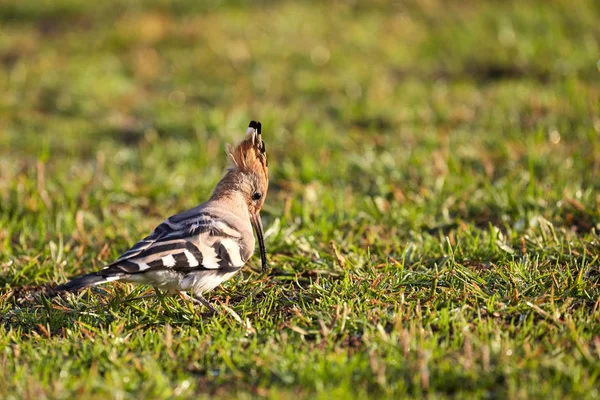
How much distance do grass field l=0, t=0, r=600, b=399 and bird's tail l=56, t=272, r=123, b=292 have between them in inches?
9.4

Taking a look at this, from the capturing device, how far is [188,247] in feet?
12.0

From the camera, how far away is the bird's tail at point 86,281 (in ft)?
10.7

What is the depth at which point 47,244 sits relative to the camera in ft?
15.4

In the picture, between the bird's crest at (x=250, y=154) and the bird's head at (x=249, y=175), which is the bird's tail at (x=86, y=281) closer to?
the bird's head at (x=249, y=175)

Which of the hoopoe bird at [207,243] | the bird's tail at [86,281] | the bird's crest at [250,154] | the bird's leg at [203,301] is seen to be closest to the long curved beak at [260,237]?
the hoopoe bird at [207,243]

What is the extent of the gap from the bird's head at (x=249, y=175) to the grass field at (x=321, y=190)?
0.95 ft

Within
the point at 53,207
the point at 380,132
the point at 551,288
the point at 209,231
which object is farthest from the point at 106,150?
the point at 551,288

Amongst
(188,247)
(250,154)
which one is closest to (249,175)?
(250,154)

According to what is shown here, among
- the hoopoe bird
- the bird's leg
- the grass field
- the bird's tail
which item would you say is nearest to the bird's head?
the hoopoe bird

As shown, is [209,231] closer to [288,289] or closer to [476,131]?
[288,289]

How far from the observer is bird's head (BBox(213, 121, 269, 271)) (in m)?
4.27

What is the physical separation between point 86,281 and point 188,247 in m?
0.53

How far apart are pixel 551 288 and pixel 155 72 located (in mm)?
5312

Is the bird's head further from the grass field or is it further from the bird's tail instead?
the bird's tail
